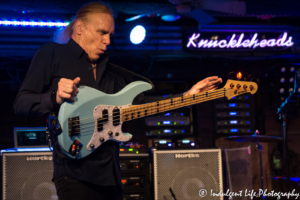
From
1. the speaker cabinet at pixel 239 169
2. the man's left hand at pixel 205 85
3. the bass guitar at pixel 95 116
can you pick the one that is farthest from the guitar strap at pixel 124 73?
the speaker cabinet at pixel 239 169

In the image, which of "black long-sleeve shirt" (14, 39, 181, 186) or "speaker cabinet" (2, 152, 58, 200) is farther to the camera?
"speaker cabinet" (2, 152, 58, 200)

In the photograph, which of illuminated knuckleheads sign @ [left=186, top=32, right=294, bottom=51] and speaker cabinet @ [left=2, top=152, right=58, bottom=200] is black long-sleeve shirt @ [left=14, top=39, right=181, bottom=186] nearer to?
speaker cabinet @ [left=2, top=152, right=58, bottom=200]

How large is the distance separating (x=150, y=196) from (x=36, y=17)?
114 inches

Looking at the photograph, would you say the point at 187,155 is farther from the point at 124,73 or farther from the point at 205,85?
the point at 124,73

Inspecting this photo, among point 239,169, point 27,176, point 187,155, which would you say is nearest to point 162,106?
point 187,155

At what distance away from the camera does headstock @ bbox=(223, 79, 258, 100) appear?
1.95 metres

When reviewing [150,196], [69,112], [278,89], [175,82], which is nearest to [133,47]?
[175,82]

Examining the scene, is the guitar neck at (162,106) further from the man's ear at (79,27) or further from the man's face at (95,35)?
the man's ear at (79,27)

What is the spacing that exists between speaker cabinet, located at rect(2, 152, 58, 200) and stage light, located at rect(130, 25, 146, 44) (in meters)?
2.10

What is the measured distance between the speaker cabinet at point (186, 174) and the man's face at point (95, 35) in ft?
5.59

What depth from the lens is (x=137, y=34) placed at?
13.7 feet

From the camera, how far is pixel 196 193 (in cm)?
294

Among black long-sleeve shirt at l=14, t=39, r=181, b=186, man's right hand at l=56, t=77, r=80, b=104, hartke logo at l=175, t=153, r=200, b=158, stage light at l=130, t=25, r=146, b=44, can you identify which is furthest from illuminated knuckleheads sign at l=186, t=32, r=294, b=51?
man's right hand at l=56, t=77, r=80, b=104

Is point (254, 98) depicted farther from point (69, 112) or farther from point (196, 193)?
point (69, 112)
